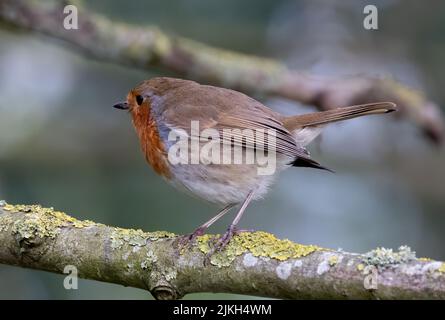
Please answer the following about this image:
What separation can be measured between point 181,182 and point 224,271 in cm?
89

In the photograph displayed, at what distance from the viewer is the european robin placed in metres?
3.87

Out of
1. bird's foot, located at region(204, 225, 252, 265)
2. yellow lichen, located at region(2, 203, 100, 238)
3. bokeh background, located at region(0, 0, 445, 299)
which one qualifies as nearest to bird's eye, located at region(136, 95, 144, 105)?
bokeh background, located at region(0, 0, 445, 299)

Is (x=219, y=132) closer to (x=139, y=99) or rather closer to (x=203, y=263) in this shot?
(x=139, y=99)

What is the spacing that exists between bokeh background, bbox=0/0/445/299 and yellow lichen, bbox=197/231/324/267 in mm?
1281

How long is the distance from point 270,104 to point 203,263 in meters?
3.36

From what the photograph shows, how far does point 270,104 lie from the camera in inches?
251

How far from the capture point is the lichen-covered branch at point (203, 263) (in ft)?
8.66

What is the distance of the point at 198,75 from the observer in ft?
17.4

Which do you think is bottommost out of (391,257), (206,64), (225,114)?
(391,257)

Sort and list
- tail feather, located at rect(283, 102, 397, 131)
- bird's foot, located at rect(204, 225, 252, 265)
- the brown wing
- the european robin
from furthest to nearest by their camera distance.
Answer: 1. tail feather, located at rect(283, 102, 397, 131)
2. the brown wing
3. the european robin
4. bird's foot, located at rect(204, 225, 252, 265)

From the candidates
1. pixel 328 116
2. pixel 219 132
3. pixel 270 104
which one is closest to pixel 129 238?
pixel 219 132

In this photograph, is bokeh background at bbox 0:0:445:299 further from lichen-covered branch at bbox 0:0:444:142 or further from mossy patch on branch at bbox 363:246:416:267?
mossy patch on branch at bbox 363:246:416:267
